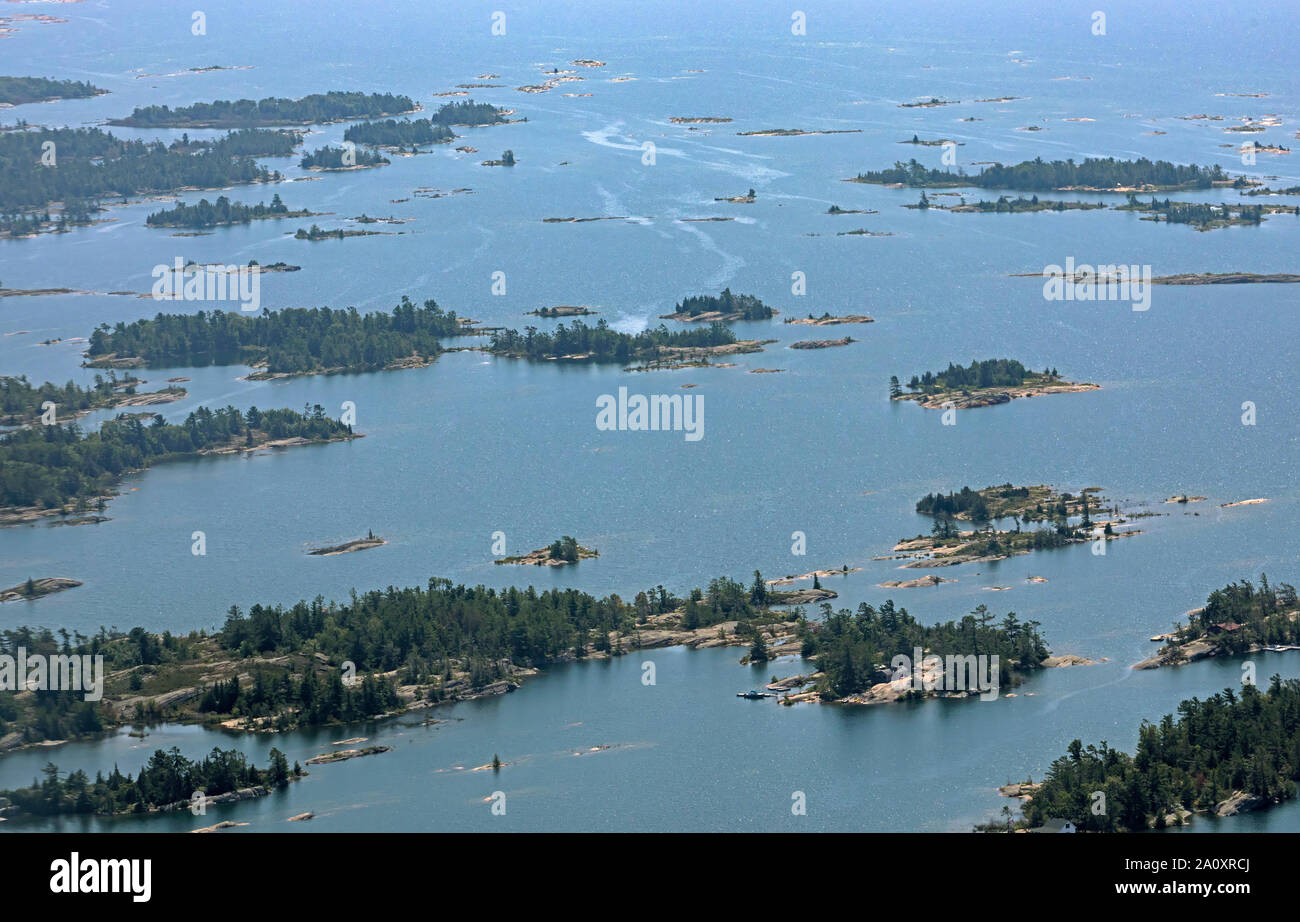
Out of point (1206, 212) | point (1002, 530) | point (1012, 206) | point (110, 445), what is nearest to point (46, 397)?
point (110, 445)

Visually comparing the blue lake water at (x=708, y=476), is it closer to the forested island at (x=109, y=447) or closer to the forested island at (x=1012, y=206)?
the forested island at (x=109, y=447)

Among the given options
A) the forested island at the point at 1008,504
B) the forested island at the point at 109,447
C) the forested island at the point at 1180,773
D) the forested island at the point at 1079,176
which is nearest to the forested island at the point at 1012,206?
the forested island at the point at 1079,176

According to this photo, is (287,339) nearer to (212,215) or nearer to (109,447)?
(109,447)

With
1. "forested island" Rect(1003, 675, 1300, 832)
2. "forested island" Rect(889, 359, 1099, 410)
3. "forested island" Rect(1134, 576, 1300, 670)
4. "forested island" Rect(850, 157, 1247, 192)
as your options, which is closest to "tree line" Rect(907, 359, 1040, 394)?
"forested island" Rect(889, 359, 1099, 410)

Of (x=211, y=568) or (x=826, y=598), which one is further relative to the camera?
(x=211, y=568)

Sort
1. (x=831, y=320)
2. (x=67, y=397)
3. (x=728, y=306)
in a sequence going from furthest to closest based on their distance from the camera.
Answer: (x=728, y=306), (x=831, y=320), (x=67, y=397)

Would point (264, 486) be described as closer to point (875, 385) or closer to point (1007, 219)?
point (875, 385)
